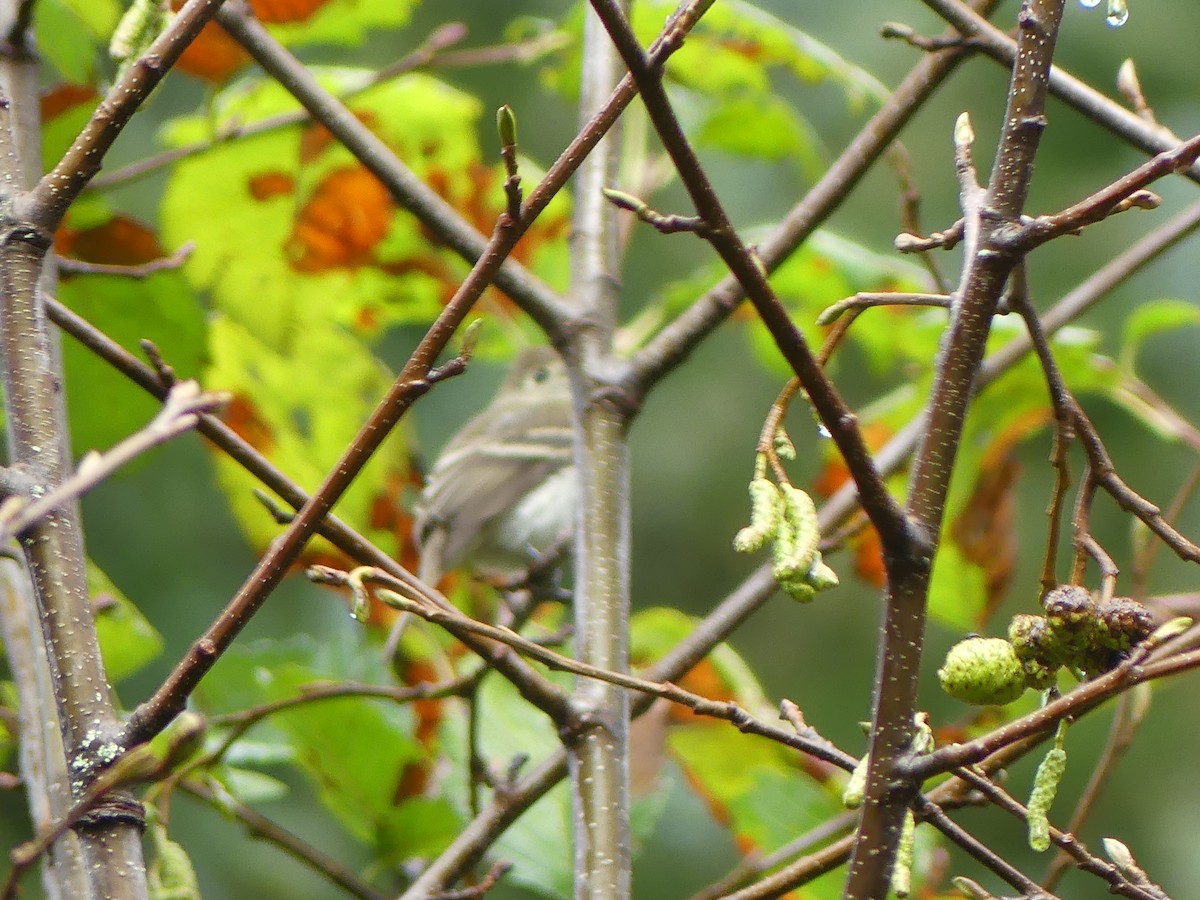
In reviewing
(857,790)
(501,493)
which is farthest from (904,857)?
(501,493)

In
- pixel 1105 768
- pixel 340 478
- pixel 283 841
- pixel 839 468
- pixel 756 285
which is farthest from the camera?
pixel 839 468

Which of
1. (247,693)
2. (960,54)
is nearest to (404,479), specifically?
(247,693)

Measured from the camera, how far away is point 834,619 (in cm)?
322

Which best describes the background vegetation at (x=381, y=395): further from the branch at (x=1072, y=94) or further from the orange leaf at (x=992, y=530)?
the branch at (x=1072, y=94)

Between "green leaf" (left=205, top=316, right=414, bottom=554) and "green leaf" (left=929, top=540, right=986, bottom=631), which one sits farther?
"green leaf" (left=205, top=316, right=414, bottom=554)

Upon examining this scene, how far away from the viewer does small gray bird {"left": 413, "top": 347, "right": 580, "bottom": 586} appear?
232 centimetres

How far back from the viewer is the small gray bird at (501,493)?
232cm

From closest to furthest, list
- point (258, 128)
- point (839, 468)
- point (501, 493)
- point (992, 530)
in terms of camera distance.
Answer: point (992, 530), point (258, 128), point (839, 468), point (501, 493)

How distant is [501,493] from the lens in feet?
7.93

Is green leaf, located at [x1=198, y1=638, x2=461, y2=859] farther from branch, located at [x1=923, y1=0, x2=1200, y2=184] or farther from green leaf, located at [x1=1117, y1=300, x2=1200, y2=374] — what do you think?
green leaf, located at [x1=1117, y1=300, x2=1200, y2=374]

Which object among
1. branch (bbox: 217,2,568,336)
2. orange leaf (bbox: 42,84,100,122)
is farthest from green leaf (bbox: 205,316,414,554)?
branch (bbox: 217,2,568,336)

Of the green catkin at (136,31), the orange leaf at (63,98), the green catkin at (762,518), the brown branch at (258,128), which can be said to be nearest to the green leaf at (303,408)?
the brown branch at (258,128)

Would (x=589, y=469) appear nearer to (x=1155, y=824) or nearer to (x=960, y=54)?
(x=960, y=54)

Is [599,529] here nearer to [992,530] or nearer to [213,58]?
[992,530]
